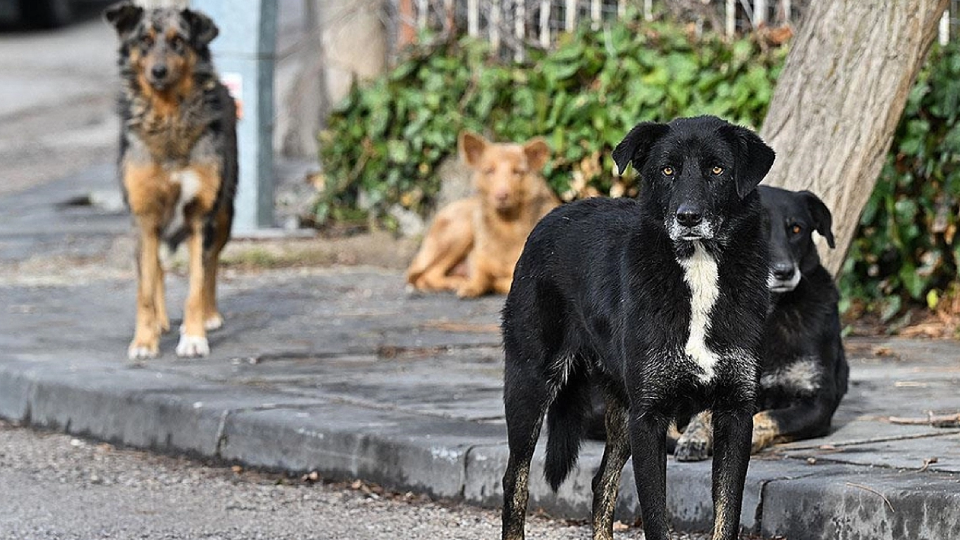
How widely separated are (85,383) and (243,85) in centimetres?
561

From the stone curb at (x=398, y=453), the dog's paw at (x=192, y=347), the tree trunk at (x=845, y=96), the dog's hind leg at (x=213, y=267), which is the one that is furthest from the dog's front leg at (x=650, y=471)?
the dog's hind leg at (x=213, y=267)

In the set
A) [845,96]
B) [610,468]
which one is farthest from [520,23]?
[610,468]

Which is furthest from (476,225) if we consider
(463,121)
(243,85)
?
(243,85)

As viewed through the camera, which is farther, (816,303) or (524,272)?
(816,303)

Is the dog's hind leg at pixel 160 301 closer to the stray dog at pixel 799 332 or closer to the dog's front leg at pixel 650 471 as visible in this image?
the stray dog at pixel 799 332

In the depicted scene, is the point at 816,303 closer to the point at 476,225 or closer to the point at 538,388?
the point at 538,388

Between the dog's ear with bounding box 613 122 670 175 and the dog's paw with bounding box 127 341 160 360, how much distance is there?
14.6 feet

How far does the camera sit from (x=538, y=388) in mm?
4750

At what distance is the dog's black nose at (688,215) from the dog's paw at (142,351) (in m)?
4.68

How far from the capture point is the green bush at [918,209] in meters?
8.44

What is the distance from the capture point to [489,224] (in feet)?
35.5

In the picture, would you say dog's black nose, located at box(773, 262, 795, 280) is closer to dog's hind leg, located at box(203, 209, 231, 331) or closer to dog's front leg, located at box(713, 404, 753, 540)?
dog's front leg, located at box(713, 404, 753, 540)

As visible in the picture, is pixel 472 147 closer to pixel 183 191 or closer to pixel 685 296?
pixel 183 191

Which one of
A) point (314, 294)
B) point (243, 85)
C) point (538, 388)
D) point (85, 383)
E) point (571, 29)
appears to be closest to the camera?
point (538, 388)
